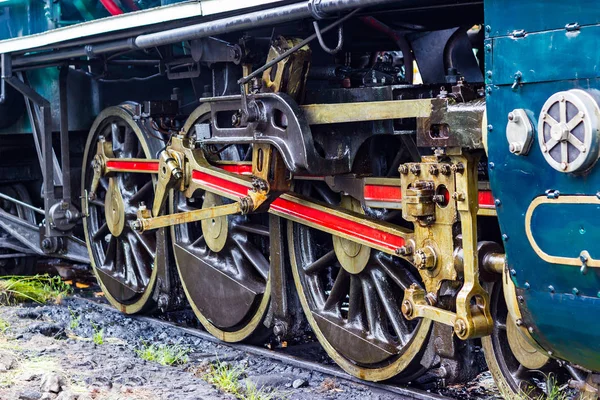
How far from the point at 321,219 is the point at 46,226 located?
9.74ft

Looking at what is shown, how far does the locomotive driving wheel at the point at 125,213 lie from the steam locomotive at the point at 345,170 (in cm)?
2

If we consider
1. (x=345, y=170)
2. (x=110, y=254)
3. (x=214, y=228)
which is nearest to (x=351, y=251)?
(x=345, y=170)

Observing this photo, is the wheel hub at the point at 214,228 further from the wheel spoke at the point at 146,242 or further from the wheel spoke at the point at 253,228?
the wheel spoke at the point at 146,242

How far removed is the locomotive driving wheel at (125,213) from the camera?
5.95 metres

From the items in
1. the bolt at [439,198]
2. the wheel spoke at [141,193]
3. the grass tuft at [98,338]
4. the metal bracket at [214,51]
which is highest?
the metal bracket at [214,51]

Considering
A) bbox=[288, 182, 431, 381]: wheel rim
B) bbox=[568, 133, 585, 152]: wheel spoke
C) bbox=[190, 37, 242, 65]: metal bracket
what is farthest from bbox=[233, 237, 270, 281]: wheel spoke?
bbox=[568, 133, 585, 152]: wheel spoke

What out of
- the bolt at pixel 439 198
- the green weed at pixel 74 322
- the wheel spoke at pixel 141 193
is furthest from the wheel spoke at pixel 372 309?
the green weed at pixel 74 322

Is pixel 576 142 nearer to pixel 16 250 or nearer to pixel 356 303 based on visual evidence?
pixel 356 303

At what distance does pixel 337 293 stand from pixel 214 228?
1.03 metres

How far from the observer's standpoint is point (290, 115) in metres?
4.17

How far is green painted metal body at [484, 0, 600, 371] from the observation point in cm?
274

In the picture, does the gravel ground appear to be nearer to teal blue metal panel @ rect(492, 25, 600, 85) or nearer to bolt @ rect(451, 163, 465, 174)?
bolt @ rect(451, 163, 465, 174)

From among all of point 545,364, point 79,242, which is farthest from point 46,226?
point 545,364

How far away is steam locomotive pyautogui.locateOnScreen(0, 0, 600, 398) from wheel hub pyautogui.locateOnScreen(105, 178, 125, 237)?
0.01 metres
